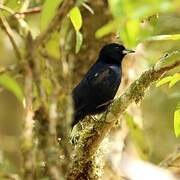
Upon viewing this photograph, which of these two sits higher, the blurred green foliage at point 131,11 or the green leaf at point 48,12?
the green leaf at point 48,12

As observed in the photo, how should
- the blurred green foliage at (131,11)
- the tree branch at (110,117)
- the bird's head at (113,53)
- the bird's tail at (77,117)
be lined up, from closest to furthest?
the blurred green foliage at (131,11) → the tree branch at (110,117) → the bird's tail at (77,117) → the bird's head at (113,53)

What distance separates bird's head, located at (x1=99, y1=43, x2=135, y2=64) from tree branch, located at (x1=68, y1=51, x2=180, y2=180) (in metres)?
1.70

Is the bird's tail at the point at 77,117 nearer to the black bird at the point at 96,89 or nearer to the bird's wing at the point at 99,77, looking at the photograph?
the black bird at the point at 96,89

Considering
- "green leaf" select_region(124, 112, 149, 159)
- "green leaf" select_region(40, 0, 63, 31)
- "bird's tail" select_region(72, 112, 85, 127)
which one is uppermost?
"green leaf" select_region(40, 0, 63, 31)

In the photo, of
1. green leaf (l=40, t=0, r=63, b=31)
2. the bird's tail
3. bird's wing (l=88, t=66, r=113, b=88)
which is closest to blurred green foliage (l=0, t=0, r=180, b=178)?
green leaf (l=40, t=0, r=63, b=31)

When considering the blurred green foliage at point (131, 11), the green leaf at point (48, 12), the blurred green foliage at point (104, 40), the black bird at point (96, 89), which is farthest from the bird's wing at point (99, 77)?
the blurred green foliage at point (131, 11)

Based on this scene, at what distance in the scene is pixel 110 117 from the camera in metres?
2.75

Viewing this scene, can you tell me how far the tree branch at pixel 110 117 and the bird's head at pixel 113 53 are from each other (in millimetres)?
1700

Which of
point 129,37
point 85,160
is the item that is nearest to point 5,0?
point 85,160

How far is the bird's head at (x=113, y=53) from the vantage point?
15.3ft

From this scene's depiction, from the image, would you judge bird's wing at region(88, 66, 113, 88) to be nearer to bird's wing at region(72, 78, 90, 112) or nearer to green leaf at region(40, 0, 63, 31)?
bird's wing at region(72, 78, 90, 112)

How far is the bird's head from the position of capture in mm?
4656

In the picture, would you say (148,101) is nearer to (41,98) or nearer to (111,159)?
(111,159)

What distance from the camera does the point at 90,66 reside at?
462cm
